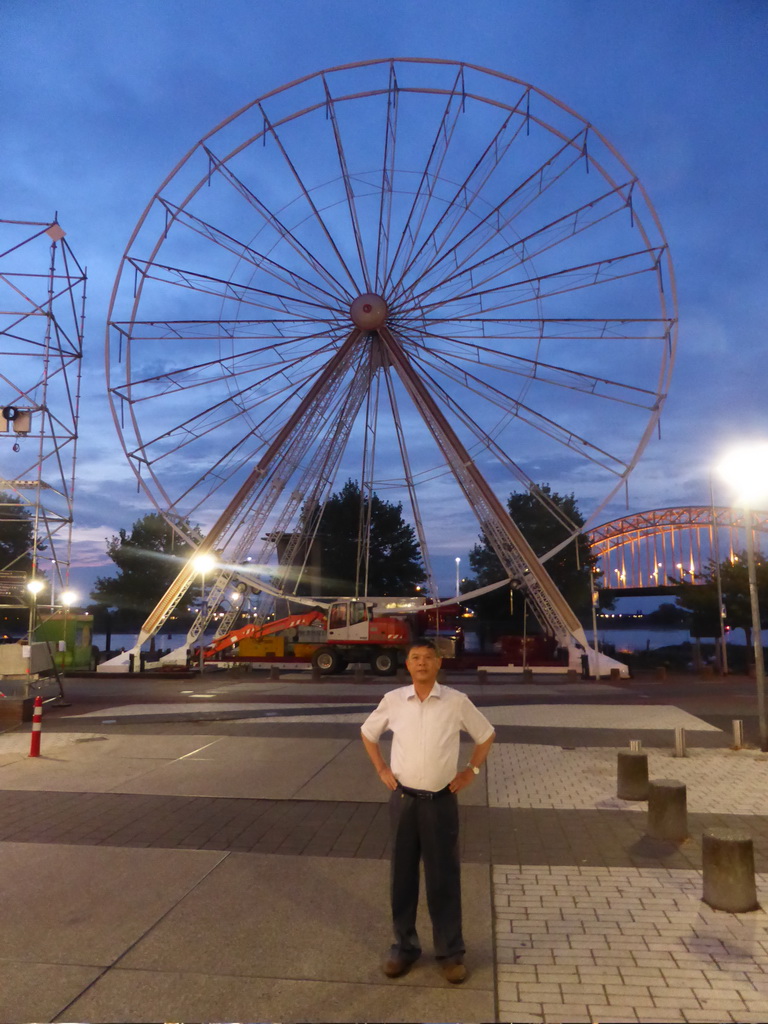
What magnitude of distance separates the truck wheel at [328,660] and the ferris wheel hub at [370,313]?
11.8 meters

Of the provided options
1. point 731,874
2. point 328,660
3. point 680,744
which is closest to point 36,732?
point 680,744

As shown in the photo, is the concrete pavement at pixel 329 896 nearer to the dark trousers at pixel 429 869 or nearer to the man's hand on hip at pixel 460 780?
the dark trousers at pixel 429 869

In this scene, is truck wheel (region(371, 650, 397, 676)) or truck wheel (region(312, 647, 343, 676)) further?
truck wheel (region(312, 647, 343, 676))

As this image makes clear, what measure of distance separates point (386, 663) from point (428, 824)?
2516cm

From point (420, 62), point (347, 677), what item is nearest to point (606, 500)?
point (347, 677)

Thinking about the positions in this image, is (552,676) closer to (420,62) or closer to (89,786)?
(420,62)

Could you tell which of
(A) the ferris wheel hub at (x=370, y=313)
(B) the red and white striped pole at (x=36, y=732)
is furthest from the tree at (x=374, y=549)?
(B) the red and white striped pole at (x=36, y=732)

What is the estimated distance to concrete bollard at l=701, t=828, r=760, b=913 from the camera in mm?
5613

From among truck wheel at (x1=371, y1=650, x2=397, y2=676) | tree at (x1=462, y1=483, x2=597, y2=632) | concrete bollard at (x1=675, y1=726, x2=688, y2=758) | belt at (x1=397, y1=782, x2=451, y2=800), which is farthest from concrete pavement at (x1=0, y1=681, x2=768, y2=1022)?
tree at (x1=462, y1=483, x2=597, y2=632)

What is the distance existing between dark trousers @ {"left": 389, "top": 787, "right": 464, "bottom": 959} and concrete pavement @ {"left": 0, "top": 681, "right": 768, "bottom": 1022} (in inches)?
8.8

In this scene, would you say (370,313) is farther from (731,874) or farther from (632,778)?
(731,874)

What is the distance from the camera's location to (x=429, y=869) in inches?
181

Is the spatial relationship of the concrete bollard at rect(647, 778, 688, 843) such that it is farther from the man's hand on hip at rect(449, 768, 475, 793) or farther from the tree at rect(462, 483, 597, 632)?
the tree at rect(462, 483, 597, 632)

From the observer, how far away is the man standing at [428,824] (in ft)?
15.1
